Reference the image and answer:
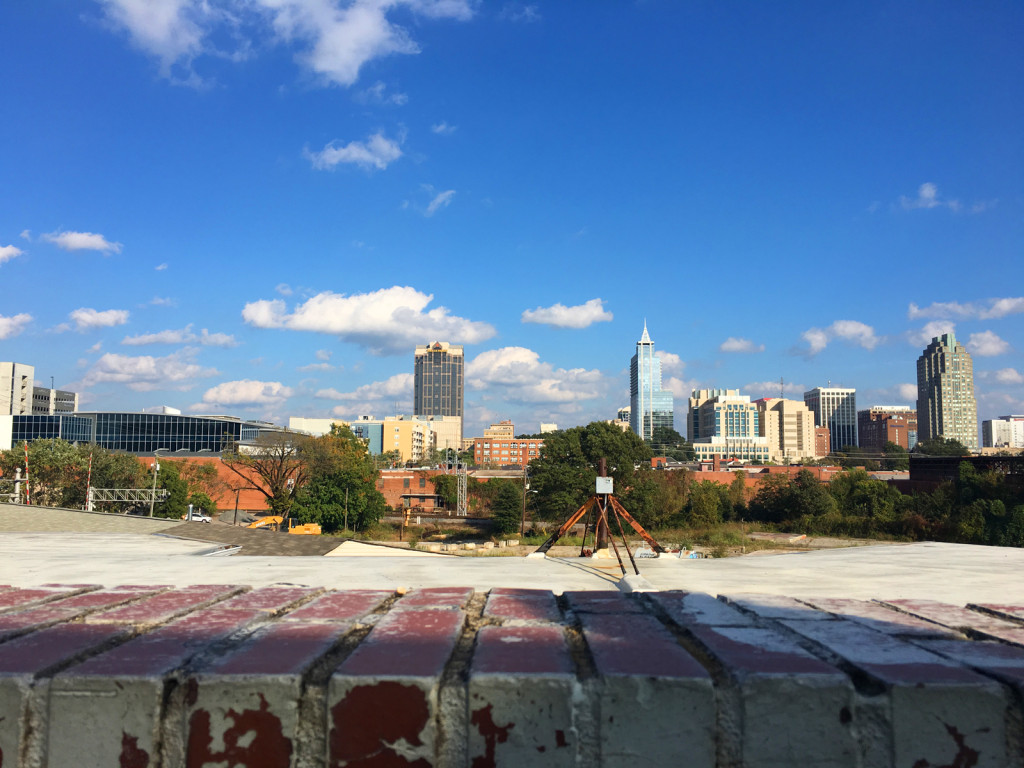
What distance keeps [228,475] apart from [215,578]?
45559 mm

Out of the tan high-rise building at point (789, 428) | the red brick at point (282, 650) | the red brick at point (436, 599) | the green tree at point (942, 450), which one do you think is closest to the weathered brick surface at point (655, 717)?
the red brick at point (282, 650)

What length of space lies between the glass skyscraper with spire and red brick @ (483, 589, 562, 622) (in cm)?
18229

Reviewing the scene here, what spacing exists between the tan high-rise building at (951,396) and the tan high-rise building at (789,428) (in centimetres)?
2638

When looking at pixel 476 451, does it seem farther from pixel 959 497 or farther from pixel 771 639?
pixel 771 639

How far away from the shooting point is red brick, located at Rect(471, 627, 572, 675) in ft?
3.99

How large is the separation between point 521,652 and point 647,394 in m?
188

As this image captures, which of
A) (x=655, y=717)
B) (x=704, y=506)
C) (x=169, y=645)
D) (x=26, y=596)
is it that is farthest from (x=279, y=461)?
(x=655, y=717)

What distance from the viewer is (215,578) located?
3.87 metres

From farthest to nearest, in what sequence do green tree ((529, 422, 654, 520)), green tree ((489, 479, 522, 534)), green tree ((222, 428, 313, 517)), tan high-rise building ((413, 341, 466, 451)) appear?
tan high-rise building ((413, 341, 466, 451)) → green tree ((489, 479, 522, 534)) → green tree ((529, 422, 654, 520)) → green tree ((222, 428, 313, 517))

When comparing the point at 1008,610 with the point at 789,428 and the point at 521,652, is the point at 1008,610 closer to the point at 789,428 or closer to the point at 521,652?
the point at 521,652

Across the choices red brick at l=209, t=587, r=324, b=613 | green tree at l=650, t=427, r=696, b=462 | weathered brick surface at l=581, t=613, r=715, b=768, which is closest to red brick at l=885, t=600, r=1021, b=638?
weathered brick surface at l=581, t=613, r=715, b=768

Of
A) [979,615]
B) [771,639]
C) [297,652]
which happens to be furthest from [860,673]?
[297,652]

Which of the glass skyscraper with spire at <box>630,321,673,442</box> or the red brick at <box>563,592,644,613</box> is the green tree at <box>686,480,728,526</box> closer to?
the red brick at <box>563,592,644,613</box>

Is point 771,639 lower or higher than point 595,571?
higher
